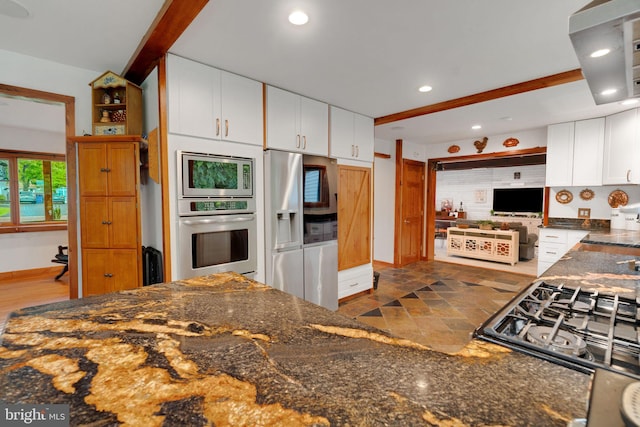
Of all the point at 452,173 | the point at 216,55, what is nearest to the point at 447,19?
the point at 216,55

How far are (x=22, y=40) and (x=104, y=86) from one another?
0.55m

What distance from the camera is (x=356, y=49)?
2.21 meters

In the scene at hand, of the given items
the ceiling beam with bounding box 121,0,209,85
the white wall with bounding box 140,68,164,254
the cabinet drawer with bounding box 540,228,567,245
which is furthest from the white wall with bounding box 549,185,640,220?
the white wall with bounding box 140,68,164,254

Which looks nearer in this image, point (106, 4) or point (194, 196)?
point (106, 4)

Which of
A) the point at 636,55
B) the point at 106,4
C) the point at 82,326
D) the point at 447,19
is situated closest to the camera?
the point at 82,326

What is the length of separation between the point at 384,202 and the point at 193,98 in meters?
4.15

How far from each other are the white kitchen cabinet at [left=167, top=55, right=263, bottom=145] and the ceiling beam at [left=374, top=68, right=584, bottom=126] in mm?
2046

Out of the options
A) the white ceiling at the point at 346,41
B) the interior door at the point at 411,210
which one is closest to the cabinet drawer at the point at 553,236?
the white ceiling at the point at 346,41

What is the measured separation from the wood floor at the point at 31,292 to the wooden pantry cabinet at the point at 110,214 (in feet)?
4.92

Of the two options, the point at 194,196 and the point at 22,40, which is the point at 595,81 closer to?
the point at 194,196

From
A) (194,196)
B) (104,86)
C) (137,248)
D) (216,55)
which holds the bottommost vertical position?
(137,248)

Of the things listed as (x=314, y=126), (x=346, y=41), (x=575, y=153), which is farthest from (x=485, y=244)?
(x=346, y=41)

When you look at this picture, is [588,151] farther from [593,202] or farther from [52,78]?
[52,78]

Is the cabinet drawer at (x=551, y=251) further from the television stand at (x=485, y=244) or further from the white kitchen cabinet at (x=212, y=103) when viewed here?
the white kitchen cabinet at (x=212, y=103)
